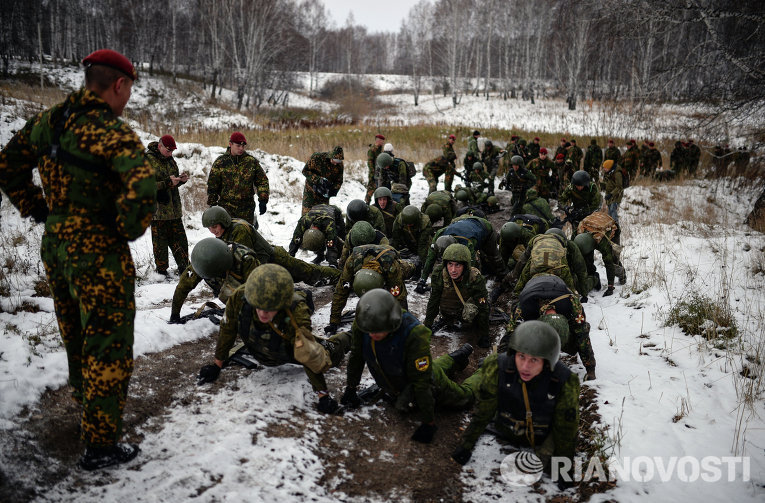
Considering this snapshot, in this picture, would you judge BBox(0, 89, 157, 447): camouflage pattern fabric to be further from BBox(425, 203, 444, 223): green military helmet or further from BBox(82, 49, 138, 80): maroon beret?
BBox(425, 203, 444, 223): green military helmet

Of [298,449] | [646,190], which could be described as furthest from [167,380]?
[646,190]

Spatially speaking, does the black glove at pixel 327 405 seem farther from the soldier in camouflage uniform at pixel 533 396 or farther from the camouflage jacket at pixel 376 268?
the camouflage jacket at pixel 376 268

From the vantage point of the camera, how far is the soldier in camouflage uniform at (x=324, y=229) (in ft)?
22.2

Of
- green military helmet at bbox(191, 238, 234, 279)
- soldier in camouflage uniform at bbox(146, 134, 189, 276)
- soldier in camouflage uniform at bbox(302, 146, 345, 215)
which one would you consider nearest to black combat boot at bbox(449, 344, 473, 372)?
green military helmet at bbox(191, 238, 234, 279)

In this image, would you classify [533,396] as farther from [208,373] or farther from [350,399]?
[208,373]

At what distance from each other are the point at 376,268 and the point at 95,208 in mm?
2692

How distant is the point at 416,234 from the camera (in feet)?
23.6

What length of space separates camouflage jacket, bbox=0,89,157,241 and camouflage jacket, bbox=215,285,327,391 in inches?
51.8

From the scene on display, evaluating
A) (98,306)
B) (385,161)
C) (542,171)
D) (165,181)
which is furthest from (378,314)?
(542,171)

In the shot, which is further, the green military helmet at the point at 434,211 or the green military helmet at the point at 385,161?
the green military helmet at the point at 385,161

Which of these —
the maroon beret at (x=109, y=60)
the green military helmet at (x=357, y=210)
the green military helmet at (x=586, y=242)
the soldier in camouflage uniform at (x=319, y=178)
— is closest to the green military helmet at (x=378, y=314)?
the maroon beret at (x=109, y=60)

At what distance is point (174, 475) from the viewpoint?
2457 millimetres

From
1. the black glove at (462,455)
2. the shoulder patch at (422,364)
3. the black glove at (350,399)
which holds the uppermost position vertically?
the shoulder patch at (422,364)

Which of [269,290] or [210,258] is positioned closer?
[269,290]
